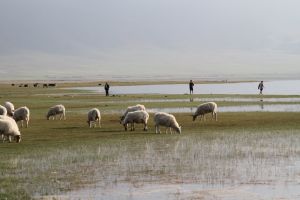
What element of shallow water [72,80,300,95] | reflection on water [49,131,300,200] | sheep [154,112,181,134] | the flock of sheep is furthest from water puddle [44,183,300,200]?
shallow water [72,80,300,95]

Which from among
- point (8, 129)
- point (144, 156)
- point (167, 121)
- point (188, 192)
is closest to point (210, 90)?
point (167, 121)

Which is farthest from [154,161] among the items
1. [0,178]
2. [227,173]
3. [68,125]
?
[68,125]

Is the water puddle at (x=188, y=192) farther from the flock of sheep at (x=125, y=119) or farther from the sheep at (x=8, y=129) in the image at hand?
the flock of sheep at (x=125, y=119)

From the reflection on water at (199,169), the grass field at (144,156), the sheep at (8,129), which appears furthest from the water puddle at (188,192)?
the sheep at (8,129)

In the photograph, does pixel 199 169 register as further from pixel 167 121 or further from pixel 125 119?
pixel 125 119

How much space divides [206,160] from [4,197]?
27.2ft

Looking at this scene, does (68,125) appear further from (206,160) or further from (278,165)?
(278,165)

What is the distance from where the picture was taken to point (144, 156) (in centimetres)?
2098

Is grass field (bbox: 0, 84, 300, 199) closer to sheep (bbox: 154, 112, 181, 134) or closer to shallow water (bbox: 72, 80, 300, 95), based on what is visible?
sheep (bbox: 154, 112, 181, 134)

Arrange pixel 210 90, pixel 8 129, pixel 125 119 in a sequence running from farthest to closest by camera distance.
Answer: pixel 210 90 < pixel 125 119 < pixel 8 129

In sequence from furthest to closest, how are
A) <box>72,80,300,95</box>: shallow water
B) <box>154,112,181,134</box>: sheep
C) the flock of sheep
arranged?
<box>72,80,300,95</box>: shallow water → <box>154,112,181,134</box>: sheep → the flock of sheep

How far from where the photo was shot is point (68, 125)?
34.9m

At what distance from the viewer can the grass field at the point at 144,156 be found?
16.6 meters

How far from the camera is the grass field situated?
16.6m
